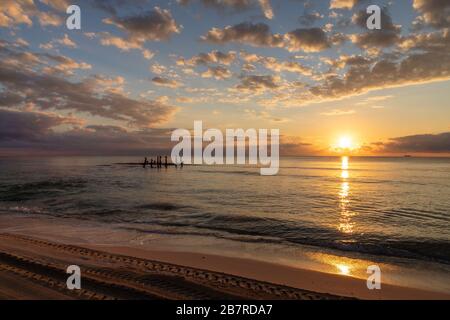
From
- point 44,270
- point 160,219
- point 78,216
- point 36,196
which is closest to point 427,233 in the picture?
point 160,219

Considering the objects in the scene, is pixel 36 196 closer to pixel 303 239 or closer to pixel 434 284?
pixel 303 239

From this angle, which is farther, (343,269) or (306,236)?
(306,236)

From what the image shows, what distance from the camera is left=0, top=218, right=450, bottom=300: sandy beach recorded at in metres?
6.90

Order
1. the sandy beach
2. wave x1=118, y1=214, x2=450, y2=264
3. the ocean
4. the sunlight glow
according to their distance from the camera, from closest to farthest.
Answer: the sandy beach → the sunlight glow → the ocean → wave x1=118, y1=214, x2=450, y2=264

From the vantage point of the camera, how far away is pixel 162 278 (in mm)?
7922

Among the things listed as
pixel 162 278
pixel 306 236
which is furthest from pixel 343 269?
pixel 162 278

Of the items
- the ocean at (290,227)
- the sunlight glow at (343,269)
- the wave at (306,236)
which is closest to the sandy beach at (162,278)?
the sunlight glow at (343,269)

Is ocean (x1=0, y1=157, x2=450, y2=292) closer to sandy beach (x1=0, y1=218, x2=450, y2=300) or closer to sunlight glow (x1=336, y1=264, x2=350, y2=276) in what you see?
sunlight glow (x1=336, y1=264, x2=350, y2=276)

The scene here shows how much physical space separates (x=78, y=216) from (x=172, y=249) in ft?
34.6

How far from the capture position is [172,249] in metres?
11.5

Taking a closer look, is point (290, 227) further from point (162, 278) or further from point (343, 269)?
point (162, 278)

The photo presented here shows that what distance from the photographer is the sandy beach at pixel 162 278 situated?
6898 millimetres

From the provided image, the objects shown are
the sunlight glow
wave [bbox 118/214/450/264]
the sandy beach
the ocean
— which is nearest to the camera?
the sandy beach

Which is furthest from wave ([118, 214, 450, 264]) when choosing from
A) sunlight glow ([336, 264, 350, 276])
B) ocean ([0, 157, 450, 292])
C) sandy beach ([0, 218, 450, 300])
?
sandy beach ([0, 218, 450, 300])
